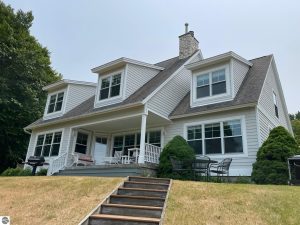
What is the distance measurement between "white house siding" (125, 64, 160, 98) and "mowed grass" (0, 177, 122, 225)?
6549mm

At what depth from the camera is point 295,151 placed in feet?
34.5

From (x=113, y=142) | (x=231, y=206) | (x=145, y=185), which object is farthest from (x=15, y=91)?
(x=231, y=206)

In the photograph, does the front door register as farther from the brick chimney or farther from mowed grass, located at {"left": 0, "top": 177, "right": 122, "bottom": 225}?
the brick chimney

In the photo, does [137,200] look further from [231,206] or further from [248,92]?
[248,92]

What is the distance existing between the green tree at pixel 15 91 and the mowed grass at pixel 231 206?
1818 cm

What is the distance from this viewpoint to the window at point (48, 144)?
16484 mm

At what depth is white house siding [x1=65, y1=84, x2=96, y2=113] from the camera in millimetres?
17545

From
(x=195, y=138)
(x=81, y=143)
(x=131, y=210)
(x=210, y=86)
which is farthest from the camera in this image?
(x=81, y=143)

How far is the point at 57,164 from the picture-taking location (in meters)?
14.7

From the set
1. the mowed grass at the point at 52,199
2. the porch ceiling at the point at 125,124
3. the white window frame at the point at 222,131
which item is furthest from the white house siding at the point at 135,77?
the mowed grass at the point at 52,199

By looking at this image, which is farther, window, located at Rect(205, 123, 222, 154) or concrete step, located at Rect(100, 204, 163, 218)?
window, located at Rect(205, 123, 222, 154)

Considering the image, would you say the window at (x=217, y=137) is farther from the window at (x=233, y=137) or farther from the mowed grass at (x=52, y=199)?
the mowed grass at (x=52, y=199)

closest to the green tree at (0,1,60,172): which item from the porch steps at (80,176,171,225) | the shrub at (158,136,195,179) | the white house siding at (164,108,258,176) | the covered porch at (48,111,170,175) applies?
the covered porch at (48,111,170,175)

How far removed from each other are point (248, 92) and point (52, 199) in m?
9.21
